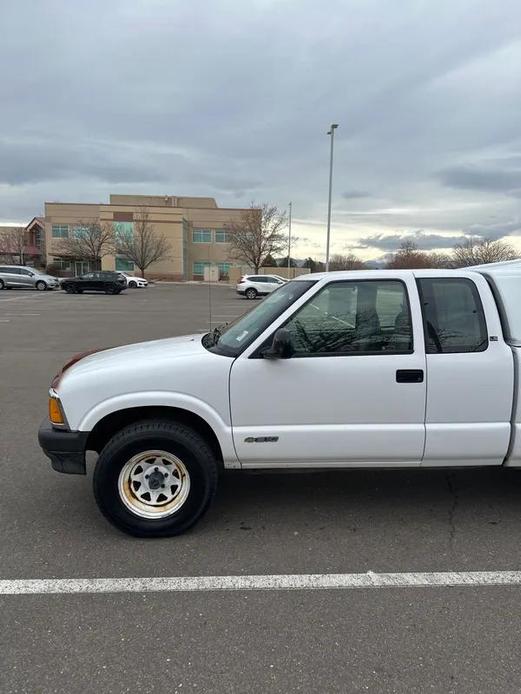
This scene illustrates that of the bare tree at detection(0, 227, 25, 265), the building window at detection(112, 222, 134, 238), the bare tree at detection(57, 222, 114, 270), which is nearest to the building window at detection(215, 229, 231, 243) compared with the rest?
the building window at detection(112, 222, 134, 238)

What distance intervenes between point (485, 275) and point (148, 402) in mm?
2509

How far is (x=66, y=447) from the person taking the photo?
3295 mm

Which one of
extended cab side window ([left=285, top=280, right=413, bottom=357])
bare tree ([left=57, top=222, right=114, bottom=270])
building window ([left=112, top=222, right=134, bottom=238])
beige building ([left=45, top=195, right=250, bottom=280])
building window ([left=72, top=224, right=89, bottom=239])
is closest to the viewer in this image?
extended cab side window ([left=285, top=280, right=413, bottom=357])

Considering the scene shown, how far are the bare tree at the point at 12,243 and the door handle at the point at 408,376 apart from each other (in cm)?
8089

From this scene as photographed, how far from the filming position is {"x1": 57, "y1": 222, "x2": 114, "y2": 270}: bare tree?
6347 cm

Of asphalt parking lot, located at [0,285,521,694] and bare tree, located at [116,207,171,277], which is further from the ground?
bare tree, located at [116,207,171,277]

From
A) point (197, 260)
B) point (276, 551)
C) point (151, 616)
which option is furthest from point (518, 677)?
point (197, 260)

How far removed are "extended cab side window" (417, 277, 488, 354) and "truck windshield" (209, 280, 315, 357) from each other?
83 centimetres

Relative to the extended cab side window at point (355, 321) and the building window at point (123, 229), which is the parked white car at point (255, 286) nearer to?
the extended cab side window at point (355, 321)

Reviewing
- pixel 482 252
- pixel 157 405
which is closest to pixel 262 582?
pixel 157 405

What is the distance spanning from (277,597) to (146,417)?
1404mm

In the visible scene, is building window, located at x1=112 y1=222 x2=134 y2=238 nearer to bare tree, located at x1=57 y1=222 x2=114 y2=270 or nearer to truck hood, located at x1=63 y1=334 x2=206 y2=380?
bare tree, located at x1=57 y1=222 x2=114 y2=270

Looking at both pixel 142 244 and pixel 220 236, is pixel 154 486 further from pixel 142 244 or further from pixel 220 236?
pixel 220 236

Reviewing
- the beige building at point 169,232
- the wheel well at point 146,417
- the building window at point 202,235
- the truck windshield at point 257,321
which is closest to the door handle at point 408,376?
the truck windshield at point 257,321
